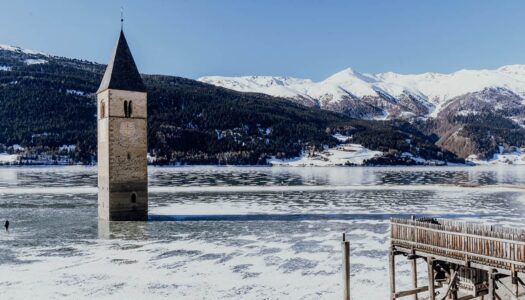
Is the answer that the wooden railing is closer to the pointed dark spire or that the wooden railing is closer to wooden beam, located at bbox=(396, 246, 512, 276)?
wooden beam, located at bbox=(396, 246, 512, 276)

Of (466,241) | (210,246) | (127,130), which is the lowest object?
(210,246)

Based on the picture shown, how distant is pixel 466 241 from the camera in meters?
22.2

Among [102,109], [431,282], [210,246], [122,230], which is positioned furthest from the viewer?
[102,109]

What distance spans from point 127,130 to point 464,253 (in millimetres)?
44332

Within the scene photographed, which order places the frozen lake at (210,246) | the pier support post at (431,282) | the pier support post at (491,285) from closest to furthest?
1. the pier support post at (491,285)
2. the pier support post at (431,282)
3. the frozen lake at (210,246)

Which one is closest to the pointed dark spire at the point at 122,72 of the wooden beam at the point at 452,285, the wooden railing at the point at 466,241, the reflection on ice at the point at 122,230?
the reflection on ice at the point at 122,230

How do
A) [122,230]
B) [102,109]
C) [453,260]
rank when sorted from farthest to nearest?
[102,109] < [122,230] < [453,260]

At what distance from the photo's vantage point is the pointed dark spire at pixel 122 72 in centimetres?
5906

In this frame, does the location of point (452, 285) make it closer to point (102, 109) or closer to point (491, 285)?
point (491, 285)

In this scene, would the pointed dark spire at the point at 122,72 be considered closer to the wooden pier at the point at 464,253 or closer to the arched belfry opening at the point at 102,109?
the arched belfry opening at the point at 102,109

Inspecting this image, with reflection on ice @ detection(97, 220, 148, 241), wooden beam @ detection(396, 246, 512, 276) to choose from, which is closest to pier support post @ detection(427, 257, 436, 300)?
wooden beam @ detection(396, 246, 512, 276)

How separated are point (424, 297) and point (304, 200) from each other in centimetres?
4832

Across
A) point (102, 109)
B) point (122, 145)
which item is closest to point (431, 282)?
point (122, 145)

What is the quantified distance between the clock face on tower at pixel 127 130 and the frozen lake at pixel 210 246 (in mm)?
9621
